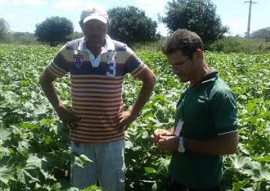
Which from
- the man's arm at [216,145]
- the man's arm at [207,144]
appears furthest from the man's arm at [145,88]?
the man's arm at [216,145]

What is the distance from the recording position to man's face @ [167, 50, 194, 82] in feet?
9.00

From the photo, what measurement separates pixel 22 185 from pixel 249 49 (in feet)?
118

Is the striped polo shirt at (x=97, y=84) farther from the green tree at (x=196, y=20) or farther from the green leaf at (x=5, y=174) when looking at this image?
the green tree at (x=196, y=20)

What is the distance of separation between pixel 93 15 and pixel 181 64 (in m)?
1.12

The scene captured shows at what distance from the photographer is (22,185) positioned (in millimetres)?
2818

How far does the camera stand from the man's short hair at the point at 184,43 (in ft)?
8.95

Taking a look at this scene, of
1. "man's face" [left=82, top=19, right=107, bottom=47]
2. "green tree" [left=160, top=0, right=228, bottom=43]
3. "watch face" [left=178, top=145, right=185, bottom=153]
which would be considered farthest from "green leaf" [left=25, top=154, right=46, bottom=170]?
"green tree" [left=160, top=0, right=228, bottom=43]

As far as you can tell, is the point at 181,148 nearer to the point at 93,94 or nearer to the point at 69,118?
the point at 93,94

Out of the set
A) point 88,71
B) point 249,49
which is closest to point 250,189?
point 88,71

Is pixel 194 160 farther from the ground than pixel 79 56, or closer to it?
closer to it

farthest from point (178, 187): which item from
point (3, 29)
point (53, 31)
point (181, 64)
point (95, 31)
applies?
point (3, 29)

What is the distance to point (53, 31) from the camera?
6475 centimetres

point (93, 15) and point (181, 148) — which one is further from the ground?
point (93, 15)

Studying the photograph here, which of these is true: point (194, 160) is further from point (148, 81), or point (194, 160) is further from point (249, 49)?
point (249, 49)
